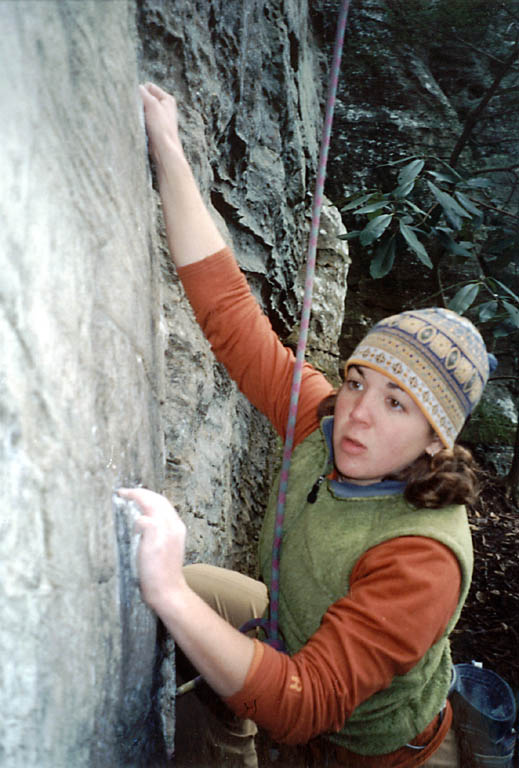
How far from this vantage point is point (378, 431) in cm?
100

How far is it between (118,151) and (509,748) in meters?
1.91

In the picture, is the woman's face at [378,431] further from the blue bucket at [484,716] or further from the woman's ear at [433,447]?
the blue bucket at [484,716]

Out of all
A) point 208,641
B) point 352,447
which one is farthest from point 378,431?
point 208,641

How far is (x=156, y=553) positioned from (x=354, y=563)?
1.42 feet

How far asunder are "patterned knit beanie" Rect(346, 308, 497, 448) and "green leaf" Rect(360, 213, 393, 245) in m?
1.42

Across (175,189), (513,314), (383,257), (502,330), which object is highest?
(175,189)

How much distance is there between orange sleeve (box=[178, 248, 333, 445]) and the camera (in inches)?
44.4

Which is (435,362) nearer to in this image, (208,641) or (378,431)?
(378,431)

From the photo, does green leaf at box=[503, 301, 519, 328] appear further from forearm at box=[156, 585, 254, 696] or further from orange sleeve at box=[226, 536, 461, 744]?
forearm at box=[156, 585, 254, 696]

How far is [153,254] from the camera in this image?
902 millimetres

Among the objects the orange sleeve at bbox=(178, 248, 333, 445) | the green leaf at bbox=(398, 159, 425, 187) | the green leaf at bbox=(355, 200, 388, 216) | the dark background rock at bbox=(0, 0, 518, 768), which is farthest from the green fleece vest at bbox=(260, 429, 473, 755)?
the green leaf at bbox=(398, 159, 425, 187)

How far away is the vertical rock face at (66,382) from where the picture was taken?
18.6 inches

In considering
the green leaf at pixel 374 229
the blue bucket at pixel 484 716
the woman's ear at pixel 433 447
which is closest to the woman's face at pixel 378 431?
the woman's ear at pixel 433 447

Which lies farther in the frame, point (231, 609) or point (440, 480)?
point (231, 609)
